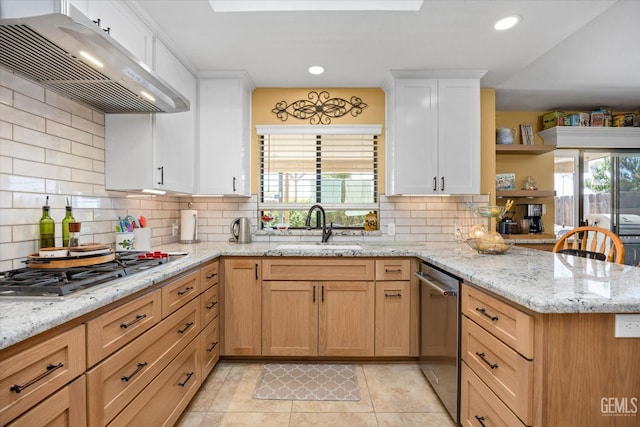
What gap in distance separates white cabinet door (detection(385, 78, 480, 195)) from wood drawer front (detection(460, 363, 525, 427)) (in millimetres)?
1660

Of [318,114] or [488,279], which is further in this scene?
[318,114]

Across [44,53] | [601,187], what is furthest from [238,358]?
[601,187]

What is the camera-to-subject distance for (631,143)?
399 centimetres

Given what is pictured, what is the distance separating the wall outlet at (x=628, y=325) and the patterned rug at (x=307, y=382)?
4.92 ft

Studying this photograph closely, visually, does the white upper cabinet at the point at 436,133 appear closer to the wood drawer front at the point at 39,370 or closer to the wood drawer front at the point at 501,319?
the wood drawer front at the point at 501,319

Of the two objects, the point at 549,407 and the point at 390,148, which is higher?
the point at 390,148

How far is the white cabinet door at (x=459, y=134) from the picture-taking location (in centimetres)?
287

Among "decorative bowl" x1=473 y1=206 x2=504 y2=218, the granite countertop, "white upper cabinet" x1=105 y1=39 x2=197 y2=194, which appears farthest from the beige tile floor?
"white upper cabinet" x1=105 y1=39 x2=197 y2=194

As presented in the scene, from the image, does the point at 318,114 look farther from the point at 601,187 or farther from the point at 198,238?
the point at 601,187

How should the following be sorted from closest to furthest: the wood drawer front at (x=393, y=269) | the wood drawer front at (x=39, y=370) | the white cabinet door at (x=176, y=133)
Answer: the wood drawer front at (x=39, y=370) < the white cabinet door at (x=176, y=133) < the wood drawer front at (x=393, y=269)

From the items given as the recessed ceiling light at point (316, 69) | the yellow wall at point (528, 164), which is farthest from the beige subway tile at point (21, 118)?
the yellow wall at point (528, 164)

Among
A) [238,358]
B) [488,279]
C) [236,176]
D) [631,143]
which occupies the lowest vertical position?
[238,358]

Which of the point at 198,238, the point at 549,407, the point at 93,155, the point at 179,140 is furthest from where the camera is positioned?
the point at 198,238

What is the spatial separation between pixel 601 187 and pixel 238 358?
4.87 m
